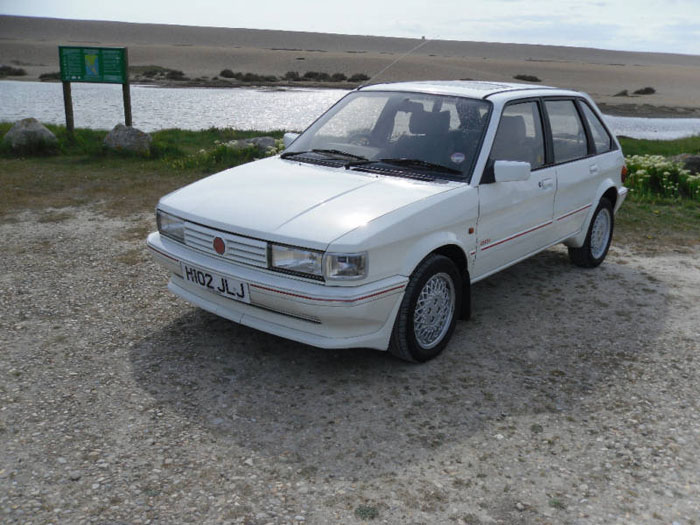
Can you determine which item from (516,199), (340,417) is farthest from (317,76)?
(340,417)

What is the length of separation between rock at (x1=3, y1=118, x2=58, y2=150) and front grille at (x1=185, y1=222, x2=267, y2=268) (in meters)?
8.93

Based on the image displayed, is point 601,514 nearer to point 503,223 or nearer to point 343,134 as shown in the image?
point 503,223

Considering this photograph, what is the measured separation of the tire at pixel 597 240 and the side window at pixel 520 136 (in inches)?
52.7

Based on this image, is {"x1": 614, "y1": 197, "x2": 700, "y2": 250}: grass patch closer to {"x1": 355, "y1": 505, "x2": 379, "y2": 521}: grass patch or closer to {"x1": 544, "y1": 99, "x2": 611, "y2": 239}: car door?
{"x1": 544, "y1": 99, "x2": 611, "y2": 239}: car door

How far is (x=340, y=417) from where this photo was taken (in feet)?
11.9

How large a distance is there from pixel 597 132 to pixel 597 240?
1.04 m

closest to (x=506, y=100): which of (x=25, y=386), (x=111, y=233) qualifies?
(x=25, y=386)

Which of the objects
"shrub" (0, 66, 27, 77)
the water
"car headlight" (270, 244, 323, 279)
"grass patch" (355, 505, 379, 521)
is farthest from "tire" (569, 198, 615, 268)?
"shrub" (0, 66, 27, 77)

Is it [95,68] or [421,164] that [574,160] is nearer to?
[421,164]

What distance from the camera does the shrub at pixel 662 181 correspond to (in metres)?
9.73

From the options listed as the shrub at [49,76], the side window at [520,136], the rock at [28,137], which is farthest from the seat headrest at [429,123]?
the shrub at [49,76]

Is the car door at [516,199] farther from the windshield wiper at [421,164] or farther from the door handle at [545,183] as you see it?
the windshield wiper at [421,164]

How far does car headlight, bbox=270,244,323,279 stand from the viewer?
3.62 m

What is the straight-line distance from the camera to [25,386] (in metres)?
3.88
